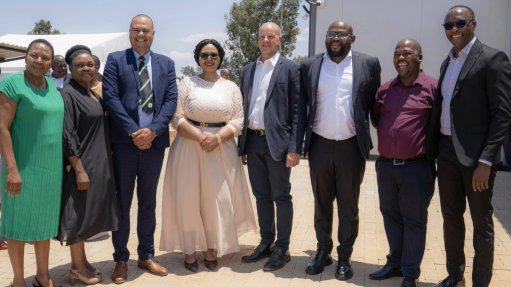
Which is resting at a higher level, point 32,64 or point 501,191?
point 32,64

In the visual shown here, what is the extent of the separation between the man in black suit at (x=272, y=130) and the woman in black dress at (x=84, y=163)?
131cm

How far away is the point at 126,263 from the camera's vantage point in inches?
172

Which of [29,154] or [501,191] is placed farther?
[501,191]

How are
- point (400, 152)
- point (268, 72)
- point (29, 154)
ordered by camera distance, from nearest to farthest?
1. point (29, 154)
2. point (400, 152)
3. point (268, 72)

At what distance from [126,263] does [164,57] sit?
6.06 ft

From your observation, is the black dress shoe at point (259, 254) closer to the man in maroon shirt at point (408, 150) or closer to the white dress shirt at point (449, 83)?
the man in maroon shirt at point (408, 150)

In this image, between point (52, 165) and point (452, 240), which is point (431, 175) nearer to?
point (452, 240)

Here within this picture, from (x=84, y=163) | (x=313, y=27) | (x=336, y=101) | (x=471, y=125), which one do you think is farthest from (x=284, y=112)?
(x=313, y=27)

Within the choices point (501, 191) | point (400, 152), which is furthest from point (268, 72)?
point (501, 191)

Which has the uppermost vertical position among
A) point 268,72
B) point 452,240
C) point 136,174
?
point 268,72

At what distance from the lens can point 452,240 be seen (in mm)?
3973

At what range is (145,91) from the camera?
4242 millimetres

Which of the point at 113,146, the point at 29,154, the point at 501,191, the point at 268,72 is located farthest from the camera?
the point at 501,191

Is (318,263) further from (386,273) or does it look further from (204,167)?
(204,167)
